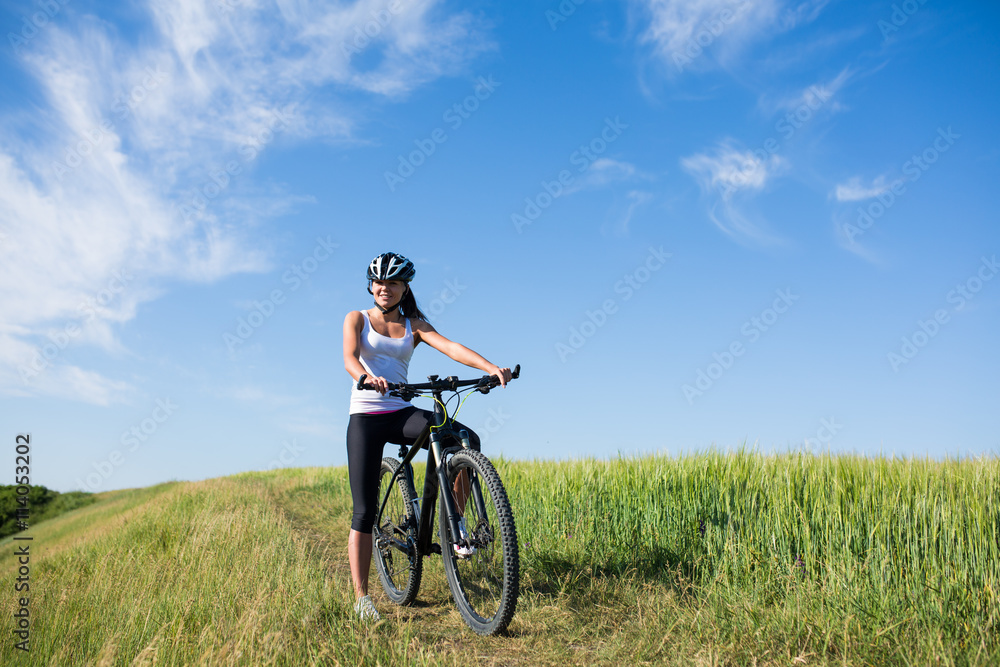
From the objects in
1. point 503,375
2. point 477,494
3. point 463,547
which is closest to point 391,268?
point 503,375

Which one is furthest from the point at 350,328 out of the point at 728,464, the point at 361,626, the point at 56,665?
the point at 728,464

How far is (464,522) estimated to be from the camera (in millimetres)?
3869

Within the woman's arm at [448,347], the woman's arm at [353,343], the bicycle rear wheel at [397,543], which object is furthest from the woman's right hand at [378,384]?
the bicycle rear wheel at [397,543]

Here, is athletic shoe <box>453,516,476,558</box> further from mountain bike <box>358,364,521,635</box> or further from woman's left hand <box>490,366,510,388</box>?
woman's left hand <box>490,366,510,388</box>

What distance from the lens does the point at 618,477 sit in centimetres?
604

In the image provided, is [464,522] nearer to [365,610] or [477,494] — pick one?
[477,494]

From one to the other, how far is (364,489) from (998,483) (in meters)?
4.70

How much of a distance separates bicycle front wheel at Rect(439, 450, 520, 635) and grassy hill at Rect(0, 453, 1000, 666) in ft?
0.71

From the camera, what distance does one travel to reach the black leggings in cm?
436

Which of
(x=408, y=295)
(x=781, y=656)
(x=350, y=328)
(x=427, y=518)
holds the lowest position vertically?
(x=781, y=656)

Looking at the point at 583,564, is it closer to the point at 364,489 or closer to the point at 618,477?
the point at 618,477

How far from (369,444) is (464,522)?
3.25 feet

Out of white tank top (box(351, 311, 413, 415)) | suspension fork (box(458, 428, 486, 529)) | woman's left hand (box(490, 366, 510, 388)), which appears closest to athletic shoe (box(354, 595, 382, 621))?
suspension fork (box(458, 428, 486, 529))

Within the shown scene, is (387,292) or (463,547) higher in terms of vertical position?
(387,292)
